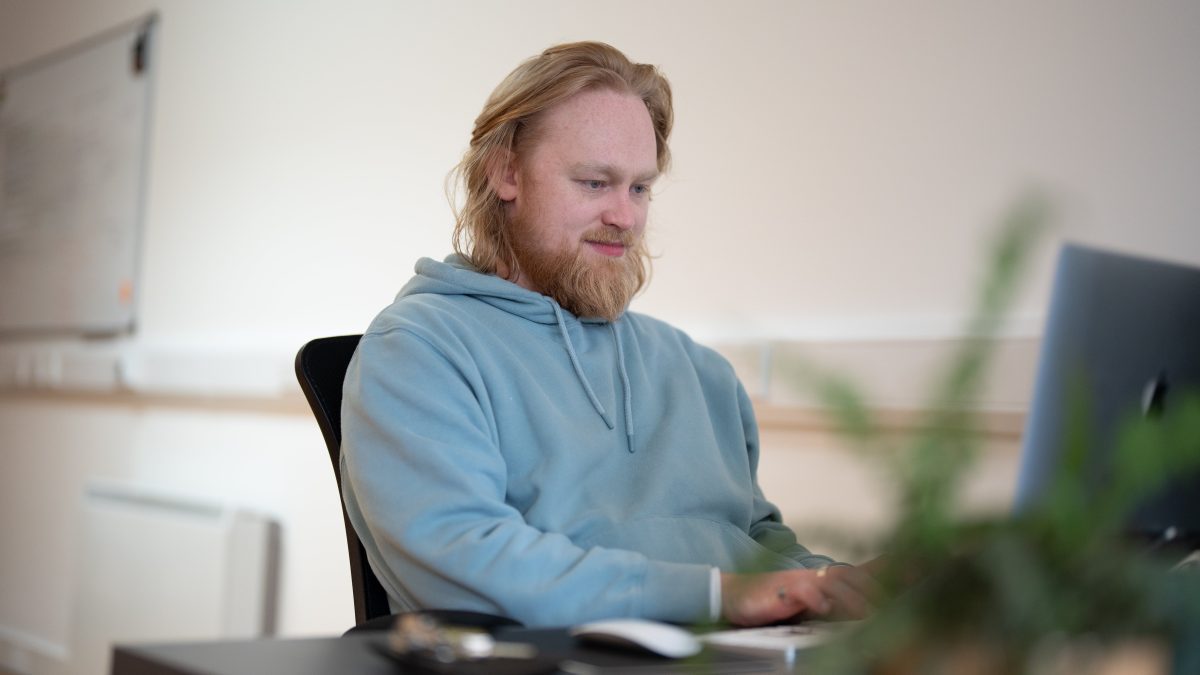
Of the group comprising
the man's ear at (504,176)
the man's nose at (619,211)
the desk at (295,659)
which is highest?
the man's ear at (504,176)

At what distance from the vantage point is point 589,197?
1717mm

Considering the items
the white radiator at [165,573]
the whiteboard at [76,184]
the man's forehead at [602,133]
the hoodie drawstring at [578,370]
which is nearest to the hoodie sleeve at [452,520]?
the hoodie drawstring at [578,370]

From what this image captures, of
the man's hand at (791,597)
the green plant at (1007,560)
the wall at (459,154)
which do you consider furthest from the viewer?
the wall at (459,154)

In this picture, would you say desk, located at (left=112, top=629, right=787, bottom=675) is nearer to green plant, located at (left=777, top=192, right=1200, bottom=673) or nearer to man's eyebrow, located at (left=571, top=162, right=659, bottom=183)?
green plant, located at (left=777, top=192, right=1200, bottom=673)

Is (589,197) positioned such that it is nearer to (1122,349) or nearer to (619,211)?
(619,211)

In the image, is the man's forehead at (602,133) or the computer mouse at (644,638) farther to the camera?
the man's forehead at (602,133)

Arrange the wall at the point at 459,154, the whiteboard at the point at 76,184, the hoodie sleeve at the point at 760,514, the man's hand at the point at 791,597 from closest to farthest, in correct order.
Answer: the man's hand at the point at 791,597 → the hoodie sleeve at the point at 760,514 → the wall at the point at 459,154 → the whiteboard at the point at 76,184

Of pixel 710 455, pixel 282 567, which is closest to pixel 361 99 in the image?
pixel 282 567

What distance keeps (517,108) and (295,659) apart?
108cm

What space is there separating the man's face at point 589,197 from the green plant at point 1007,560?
4.10ft

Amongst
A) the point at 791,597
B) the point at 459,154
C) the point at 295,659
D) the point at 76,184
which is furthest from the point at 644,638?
the point at 76,184

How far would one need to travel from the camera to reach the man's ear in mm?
1781

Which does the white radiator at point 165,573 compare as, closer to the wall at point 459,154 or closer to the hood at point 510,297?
the wall at point 459,154

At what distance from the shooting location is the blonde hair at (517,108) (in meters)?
1.73
